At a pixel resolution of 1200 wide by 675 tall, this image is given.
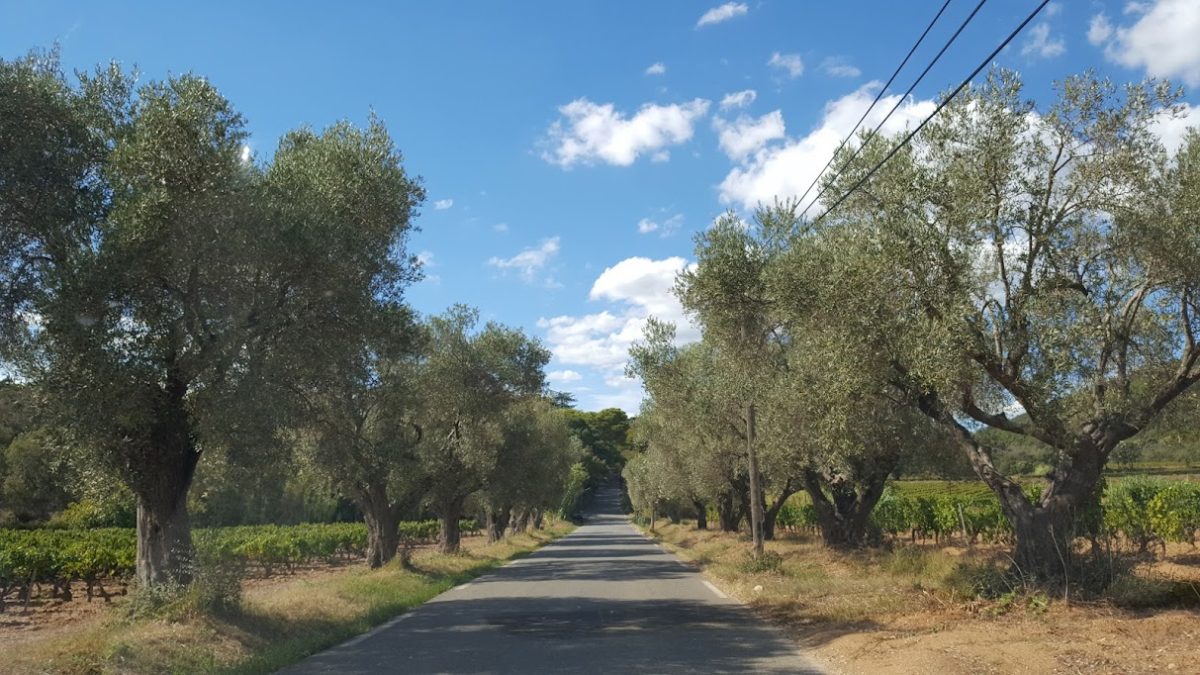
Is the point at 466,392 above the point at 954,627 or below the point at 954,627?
above

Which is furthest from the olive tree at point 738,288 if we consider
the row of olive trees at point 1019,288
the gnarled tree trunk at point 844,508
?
the gnarled tree trunk at point 844,508

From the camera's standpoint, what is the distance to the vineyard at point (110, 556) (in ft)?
46.6

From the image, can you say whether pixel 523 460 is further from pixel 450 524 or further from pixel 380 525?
pixel 380 525

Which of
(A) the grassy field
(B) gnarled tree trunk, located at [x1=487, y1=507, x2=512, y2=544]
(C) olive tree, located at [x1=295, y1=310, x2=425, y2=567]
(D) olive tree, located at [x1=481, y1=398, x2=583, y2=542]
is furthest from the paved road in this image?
(B) gnarled tree trunk, located at [x1=487, y1=507, x2=512, y2=544]

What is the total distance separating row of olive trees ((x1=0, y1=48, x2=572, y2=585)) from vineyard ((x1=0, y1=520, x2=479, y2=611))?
2.30 m

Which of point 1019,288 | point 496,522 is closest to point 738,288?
point 1019,288

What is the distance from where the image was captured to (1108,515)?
2681 cm

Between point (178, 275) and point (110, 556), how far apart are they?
19.0m

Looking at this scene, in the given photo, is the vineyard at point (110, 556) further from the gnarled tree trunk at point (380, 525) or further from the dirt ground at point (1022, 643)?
the dirt ground at point (1022, 643)

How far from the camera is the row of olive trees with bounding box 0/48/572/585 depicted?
10.9 metres

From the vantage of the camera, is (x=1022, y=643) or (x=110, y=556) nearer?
(x=1022, y=643)

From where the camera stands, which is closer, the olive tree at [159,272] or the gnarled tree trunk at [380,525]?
the olive tree at [159,272]

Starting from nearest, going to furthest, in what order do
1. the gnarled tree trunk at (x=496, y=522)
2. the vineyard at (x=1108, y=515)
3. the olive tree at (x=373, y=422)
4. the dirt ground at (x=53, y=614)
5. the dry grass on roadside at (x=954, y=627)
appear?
the dry grass on roadside at (x=954, y=627)
the olive tree at (x=373, y=422)
the dirt ground at (x=53, y=614)
the vineyard at (x=1108, y=515)
the gnarled tree trunk at (x=496, y=522)

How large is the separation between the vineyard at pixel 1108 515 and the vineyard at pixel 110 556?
1440 centimetres
